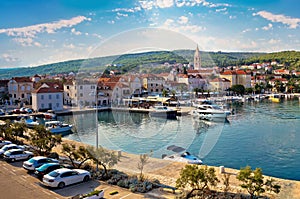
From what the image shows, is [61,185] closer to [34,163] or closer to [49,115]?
[34,163]

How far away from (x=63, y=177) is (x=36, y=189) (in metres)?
0.72

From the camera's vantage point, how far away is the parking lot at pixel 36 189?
7422mm

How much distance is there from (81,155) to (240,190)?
4.94 m

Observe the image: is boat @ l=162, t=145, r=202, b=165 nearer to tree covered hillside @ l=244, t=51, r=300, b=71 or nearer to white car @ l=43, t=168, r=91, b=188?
white car @ l=43, t=168, r=91, b=188

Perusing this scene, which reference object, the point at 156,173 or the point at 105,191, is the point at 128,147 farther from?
the point at 105,191

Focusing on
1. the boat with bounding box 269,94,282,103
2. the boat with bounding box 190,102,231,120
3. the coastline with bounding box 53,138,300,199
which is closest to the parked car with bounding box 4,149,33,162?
the coastline with bounding box 53,138,300,199

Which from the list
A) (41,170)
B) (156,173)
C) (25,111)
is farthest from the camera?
(25,111)

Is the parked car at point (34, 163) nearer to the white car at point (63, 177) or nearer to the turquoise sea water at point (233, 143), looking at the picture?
the white car at point (63, 177)

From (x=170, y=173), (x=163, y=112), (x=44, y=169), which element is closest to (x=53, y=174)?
(x=44, y=169)

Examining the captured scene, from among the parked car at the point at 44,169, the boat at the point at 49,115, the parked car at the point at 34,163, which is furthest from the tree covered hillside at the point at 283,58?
the parked car at the point at 44,169

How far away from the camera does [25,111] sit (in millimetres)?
29484

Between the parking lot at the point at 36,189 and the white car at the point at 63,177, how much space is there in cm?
13

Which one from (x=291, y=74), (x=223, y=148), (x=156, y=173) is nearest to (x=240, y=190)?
(x=156, y=173)

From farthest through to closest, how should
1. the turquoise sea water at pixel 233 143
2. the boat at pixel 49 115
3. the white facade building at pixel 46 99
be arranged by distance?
the white facade building at pixel 46 99, the boat at pixel 49 115, the turquoise sea water at pixel 233 143
